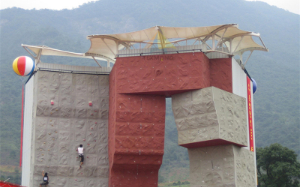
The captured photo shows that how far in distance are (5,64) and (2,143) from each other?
21.9m

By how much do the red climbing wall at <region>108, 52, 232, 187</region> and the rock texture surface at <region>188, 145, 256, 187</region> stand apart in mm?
2600

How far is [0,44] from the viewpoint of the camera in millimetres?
108562

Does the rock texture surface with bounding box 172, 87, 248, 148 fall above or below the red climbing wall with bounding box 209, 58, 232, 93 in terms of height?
below

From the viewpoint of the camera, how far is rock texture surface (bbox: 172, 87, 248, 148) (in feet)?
97.9

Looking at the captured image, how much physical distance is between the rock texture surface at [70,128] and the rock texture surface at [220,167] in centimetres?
690

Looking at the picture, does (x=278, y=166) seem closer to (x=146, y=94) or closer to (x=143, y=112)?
(x=143, y=112)

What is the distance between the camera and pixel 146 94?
106 feet

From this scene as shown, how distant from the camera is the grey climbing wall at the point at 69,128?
33688 mm

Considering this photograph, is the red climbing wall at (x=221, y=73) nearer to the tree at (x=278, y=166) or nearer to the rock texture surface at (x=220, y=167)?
the rock texture surface at (x=220, y=167)

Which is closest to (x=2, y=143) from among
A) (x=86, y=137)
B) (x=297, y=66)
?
(x=86, y=137)

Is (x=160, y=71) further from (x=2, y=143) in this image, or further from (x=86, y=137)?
(x=2, y=143)

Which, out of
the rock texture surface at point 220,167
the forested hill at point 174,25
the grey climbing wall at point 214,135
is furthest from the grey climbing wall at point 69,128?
the forested hill at point 174,25

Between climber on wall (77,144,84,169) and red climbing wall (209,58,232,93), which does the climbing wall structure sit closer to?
red climbing wall (209,58,232,93)

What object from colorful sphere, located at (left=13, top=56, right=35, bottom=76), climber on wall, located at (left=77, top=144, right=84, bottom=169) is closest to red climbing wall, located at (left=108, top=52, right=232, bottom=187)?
climber on wall, located at (left=77, top=144, right=84, bottom=169)
